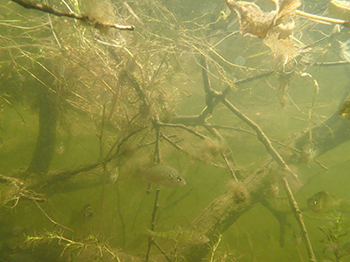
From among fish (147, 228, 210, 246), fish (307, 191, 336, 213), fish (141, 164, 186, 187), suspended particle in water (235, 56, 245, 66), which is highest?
suspended particle in water (235, 56, 245, 66)

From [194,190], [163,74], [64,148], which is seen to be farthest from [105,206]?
[163,74]

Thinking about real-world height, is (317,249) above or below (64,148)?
above

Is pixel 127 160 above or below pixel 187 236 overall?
above

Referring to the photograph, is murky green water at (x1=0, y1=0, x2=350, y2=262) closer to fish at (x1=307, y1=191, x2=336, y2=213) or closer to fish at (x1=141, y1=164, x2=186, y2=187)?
fish at (x1=141, y1=164, x2=186, y2=187)

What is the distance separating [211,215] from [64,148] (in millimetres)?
4730

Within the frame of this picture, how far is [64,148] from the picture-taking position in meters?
5.12

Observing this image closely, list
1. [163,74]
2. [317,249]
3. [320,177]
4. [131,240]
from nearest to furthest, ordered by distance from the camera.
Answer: [131,240]
[317,249]
[163,74]
[320,177]

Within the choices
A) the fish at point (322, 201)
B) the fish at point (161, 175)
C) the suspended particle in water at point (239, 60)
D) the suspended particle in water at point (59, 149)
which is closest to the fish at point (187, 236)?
the fish at point (161, 175)

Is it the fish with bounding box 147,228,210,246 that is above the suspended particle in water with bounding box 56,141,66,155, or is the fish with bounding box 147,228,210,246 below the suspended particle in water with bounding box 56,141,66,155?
above

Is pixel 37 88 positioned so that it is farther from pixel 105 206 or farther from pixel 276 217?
pixel 276 217

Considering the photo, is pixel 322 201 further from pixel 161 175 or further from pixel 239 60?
pixel 239 60

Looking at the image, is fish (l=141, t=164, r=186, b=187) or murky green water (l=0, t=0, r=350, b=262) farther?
murky green water (l=0, t=0, r=350, b=262)

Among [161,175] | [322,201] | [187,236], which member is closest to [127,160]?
[161,175]

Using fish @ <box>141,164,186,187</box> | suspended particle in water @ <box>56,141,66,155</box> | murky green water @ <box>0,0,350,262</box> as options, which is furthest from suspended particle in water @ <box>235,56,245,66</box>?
suspended particle in water @ <box>56,141,66,155</box>
